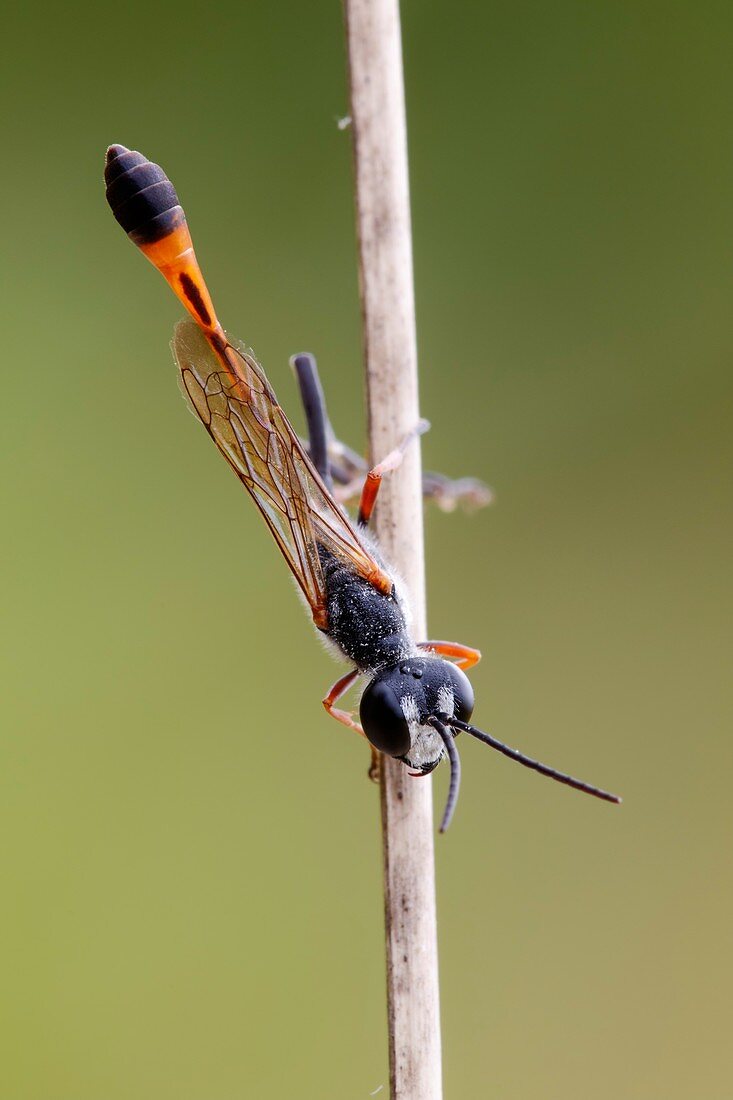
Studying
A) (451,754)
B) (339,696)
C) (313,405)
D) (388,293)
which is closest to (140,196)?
(388,293)

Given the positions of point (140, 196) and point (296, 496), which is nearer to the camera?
point (140, 196)

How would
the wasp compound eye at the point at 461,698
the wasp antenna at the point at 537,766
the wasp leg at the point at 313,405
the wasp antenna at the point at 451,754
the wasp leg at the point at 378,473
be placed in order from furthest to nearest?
the wasp leg at the point at 313,405, the wasp leg at the point at 378,473, the wasp compound eye at the point at 461,698, the wasp antenna at the point at 451,754, the wasp antenna at the point at 537,766

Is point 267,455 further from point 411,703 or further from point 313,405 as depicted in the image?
point 411,703

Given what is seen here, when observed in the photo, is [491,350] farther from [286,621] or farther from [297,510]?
[297,510]

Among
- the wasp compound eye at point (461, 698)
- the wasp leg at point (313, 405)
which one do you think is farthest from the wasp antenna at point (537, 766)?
the wasp leg at point (313, 405)

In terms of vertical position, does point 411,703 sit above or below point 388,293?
below

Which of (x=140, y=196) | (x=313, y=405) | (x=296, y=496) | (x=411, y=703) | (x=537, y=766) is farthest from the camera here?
(x=313, y=405)

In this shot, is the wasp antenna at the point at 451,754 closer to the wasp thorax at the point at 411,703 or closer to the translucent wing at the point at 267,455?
the wasp thorax at the point at 411,703
